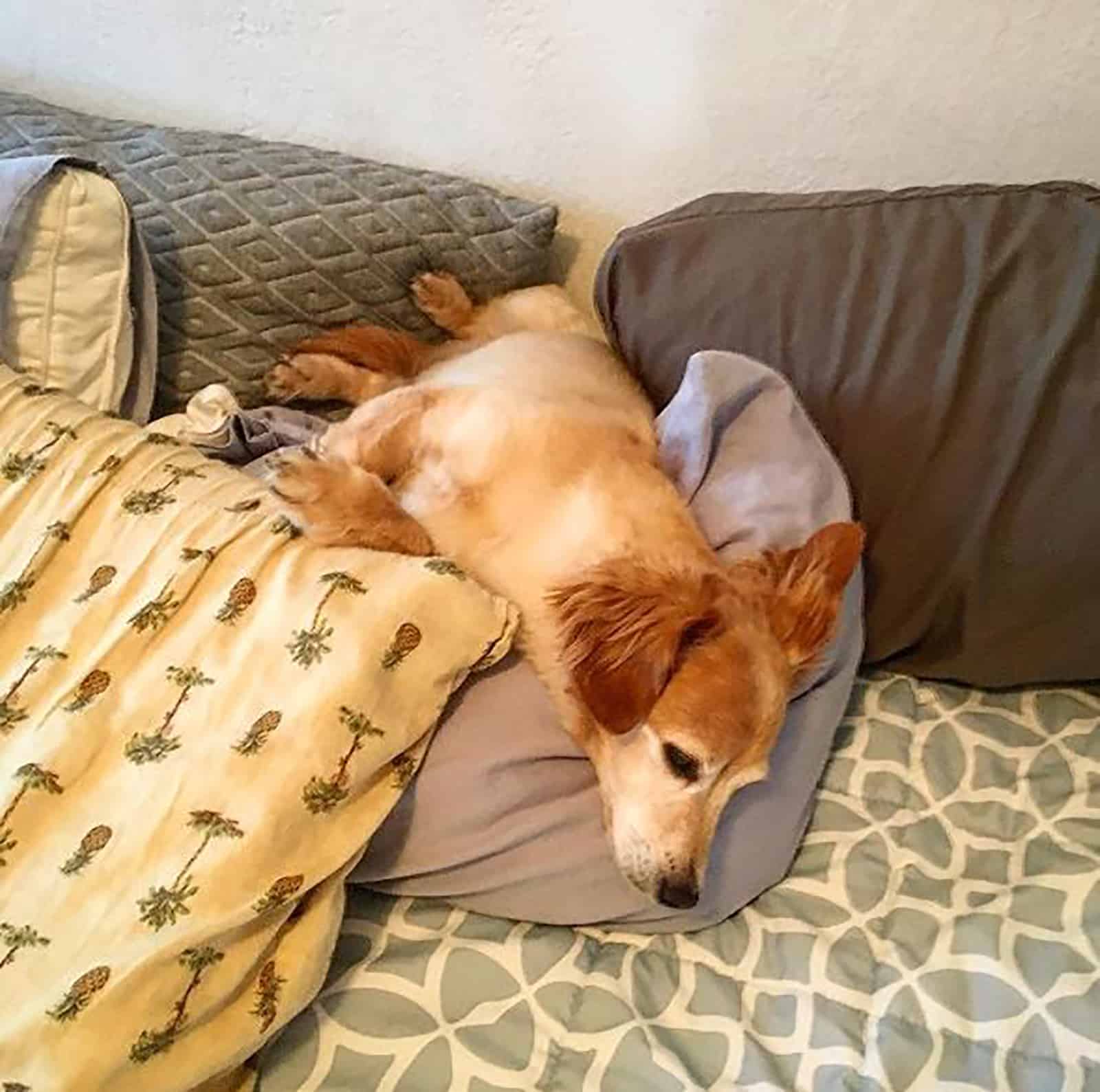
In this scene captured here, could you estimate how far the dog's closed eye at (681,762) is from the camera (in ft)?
4.67

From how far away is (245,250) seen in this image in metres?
1.84

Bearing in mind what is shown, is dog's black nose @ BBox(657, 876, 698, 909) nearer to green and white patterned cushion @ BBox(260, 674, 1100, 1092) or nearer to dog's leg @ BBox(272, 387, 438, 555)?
green and white patterned cushion @ BBox(260, 674, 1100, 1092)

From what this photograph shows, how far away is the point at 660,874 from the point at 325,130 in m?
1.18

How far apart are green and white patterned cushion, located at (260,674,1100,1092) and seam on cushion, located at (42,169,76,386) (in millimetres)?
770

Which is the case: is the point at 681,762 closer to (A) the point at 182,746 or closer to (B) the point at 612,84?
(A) the point at 182,746

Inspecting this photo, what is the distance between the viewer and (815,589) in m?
1.47

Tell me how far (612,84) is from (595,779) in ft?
2.98

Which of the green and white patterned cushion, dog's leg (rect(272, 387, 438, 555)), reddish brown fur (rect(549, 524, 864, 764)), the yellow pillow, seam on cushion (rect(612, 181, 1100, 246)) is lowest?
the green and white patterned cushion

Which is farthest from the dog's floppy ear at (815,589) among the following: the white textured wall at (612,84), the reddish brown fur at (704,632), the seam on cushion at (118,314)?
the seam on cushion at (118,314)

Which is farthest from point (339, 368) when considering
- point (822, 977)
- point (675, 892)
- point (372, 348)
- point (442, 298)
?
point (822, 977)

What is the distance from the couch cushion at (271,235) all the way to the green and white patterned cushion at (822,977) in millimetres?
790

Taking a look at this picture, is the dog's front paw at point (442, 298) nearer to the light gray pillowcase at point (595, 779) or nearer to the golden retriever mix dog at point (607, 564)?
the golden retriever mix dog at point (607, 564)

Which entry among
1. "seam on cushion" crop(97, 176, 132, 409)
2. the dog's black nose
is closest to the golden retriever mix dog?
the dog's black nose

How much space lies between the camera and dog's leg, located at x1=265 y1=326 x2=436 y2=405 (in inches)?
74.2
